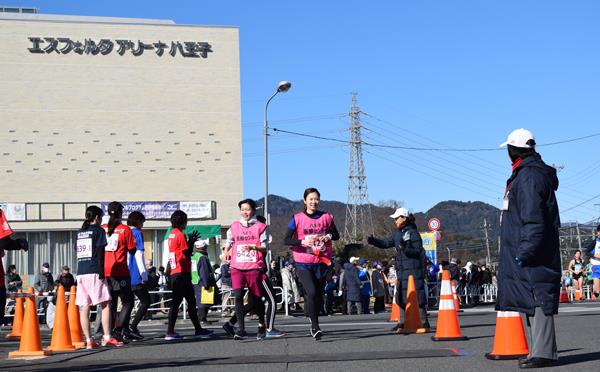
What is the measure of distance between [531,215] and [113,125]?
1692 inches

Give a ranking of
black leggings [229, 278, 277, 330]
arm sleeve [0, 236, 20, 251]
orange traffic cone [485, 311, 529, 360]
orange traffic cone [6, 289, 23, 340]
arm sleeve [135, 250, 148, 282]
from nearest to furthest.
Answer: orange traffic cone [485, 311, 529, 360], arm sleeve [0, 236, 20, 251], black leggings [229, 278, 277, 330], arm sleeve [135, 250, 148, 282], orange traffic cone [6, 289, 23, 340]

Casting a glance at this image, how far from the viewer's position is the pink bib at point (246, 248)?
498 inches

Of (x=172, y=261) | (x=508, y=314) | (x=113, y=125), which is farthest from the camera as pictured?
(x=113, y=125)

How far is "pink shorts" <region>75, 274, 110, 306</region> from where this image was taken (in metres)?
12.1

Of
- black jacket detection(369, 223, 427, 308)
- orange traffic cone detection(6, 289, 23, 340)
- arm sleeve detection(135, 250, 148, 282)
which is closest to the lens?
black jacket detection(369, 223, 427, 308)

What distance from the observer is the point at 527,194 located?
7953mm

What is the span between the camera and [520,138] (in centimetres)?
831

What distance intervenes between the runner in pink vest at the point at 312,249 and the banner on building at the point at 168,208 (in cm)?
3596

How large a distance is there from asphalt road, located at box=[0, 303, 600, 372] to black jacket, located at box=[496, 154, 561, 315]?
622 millimetres

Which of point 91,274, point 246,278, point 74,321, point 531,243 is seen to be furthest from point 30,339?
point 531,243

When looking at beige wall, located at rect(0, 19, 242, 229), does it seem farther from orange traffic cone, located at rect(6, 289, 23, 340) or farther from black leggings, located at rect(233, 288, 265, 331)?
black leggings, located at rect(233, 288, 265, 331)

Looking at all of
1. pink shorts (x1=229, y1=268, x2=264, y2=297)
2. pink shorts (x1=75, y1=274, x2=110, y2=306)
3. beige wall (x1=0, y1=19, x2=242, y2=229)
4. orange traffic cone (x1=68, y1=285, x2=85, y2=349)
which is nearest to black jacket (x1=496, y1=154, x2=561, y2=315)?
pink shorts (x1=229, y1=268, x2=264, y2=297)

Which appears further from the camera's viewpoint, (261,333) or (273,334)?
(273,334)

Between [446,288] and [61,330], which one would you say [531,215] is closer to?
[446,288]
